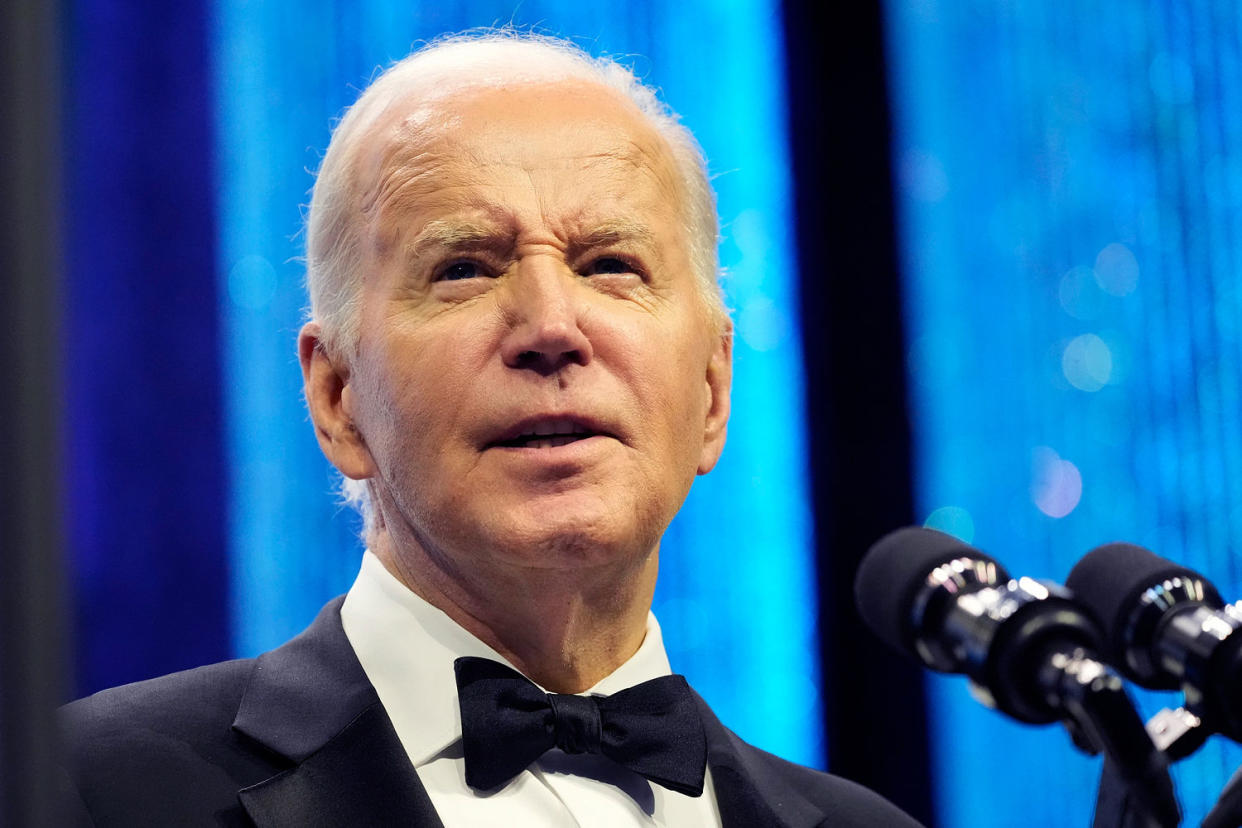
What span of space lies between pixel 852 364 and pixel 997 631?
7.51 feet

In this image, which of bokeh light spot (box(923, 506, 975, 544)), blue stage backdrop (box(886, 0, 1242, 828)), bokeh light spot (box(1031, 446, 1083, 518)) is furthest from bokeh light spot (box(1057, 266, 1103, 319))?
bokeh light spot (box(923, 506, 975, 544))

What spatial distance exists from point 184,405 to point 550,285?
4.42 ft

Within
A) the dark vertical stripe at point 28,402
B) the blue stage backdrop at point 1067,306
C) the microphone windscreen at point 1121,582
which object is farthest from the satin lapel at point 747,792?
the blue stage backdrop at point 1067,306

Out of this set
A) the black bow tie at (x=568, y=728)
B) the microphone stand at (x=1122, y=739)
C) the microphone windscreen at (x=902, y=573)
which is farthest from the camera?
the black bow tie at (x=568, y=728)

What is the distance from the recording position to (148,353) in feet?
8.50

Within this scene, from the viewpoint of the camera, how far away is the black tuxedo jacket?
1.35m

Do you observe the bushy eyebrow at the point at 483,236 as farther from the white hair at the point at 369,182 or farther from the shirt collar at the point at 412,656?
the shirt collar at the point at 412,656

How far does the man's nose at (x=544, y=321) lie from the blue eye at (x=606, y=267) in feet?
0.17

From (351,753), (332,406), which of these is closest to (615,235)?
(332,406)

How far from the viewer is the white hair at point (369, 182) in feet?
5.57

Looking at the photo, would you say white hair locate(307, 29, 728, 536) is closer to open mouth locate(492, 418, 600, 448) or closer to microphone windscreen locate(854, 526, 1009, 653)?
open mouth locate(492, 418, 600, 448)

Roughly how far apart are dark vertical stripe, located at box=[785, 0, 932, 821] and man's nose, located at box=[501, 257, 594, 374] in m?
1.82

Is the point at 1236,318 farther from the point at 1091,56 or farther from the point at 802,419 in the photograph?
the point at 802,419

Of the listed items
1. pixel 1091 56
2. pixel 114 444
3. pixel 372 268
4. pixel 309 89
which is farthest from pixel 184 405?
pixel 1091 56
